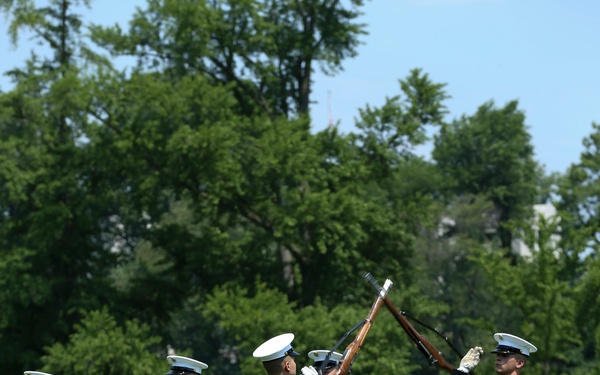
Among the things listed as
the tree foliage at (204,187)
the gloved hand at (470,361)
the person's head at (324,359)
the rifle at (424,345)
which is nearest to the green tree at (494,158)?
the tree foliage at (204,187)

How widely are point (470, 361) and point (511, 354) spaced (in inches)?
34.9

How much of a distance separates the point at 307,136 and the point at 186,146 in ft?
11.8

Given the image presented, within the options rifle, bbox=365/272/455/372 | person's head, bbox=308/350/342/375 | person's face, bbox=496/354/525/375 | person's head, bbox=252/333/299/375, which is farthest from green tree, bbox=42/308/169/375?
person's head, bbox=252/333/299/375

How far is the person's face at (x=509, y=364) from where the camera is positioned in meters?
10.7

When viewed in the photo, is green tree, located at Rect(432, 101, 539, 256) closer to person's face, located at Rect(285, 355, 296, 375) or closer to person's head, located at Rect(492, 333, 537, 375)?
person's head, located at Rect(492, 333, 537, 375)

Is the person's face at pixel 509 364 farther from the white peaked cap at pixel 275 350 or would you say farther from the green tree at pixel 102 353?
the green tree at pixel 102 353

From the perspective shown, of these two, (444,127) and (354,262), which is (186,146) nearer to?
(354,262)

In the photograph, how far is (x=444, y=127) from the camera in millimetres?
37906

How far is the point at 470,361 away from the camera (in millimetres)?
10016

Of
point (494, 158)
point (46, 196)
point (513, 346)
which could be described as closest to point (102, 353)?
point (46, 196)

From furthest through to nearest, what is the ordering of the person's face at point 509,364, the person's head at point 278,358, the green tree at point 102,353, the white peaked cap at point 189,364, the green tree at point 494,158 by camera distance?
the green tree at point 494,158 < the green tree at point 102,353 < the person's face at point 509,364 < the white peaked cap at point 189,364 < the person's head at point 278,358

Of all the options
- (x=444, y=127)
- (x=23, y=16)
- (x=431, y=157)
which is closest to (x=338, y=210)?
(x=444, y=127)

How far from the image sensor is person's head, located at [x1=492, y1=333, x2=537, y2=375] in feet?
35.1

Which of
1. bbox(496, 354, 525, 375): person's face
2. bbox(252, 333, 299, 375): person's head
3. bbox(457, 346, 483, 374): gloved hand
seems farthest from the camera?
bbox(496, 354, 525, 375): person's face
